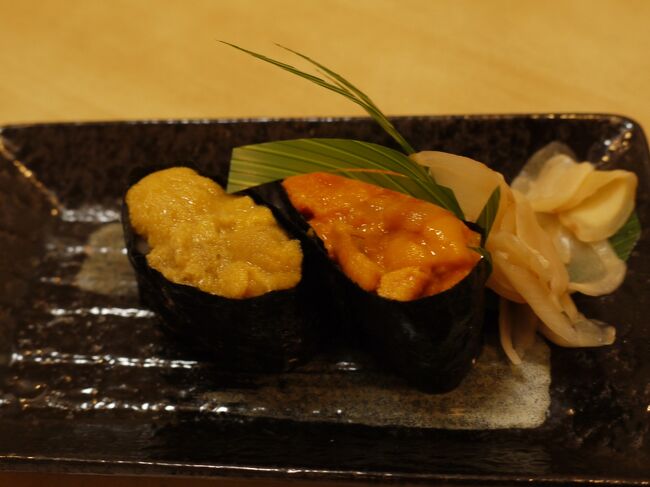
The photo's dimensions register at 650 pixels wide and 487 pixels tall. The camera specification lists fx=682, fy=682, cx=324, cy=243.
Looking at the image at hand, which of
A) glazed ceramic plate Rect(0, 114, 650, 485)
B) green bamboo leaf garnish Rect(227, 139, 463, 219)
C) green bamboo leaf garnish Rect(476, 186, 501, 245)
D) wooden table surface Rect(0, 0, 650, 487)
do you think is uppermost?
wooden table surface Rect(0, 0, 650, 487)

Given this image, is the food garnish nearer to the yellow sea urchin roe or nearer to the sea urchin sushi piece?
the sea urchin sushi piece

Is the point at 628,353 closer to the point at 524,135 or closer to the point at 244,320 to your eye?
the point at 524,135

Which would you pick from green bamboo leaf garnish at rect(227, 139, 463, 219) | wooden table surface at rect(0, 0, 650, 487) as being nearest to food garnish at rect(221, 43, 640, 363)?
green bamboo leaf garnish at rect(227, 139, 463, 219)

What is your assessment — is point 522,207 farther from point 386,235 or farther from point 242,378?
point 242,378

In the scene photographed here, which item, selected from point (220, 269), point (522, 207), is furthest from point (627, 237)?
point (220, 269)

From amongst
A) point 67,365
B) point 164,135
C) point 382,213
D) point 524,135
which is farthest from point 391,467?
point 164,135

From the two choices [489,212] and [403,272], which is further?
[489,212]
